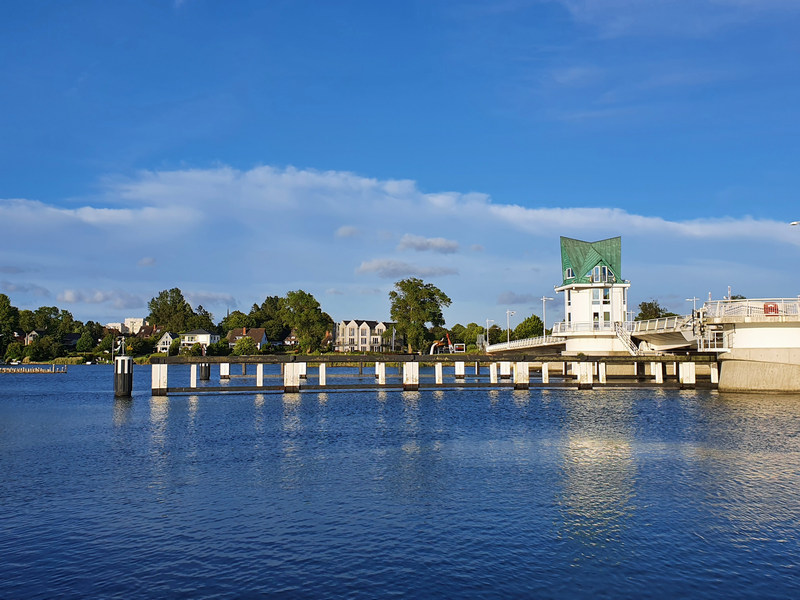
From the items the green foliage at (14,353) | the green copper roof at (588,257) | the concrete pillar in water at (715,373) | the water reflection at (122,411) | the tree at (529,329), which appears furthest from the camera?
the green foliage at (14,353)

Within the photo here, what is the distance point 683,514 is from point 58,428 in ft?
126

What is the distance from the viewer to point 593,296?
332 ft

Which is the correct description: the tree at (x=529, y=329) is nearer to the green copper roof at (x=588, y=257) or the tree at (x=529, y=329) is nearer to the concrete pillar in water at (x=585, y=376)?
the green copper roof at (x=588, y=257)

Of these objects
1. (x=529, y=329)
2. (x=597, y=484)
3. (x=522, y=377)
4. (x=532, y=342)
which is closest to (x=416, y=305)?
(x=529, y=329)

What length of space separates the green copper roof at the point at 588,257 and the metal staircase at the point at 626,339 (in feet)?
45.6

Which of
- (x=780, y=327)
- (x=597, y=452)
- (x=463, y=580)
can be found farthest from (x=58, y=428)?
(x=780, y=327)

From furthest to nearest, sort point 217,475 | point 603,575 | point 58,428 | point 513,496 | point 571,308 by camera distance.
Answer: point 571,308, point 58,428, point 217,475, point 513,496, point 603,575

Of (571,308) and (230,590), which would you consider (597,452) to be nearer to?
(230,590)

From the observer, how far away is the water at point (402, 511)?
582 inches

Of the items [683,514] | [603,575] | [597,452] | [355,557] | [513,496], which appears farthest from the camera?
[597,452]

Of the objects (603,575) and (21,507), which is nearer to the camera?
A: (603,575)

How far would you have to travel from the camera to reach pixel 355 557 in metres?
16.2

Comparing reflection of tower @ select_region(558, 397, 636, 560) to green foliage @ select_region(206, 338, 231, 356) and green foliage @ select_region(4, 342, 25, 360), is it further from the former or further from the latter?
green foliage @ select_region(4, 342, 25, 360)

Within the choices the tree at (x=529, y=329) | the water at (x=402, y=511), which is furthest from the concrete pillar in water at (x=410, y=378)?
the tree at (x=529, y=329)
